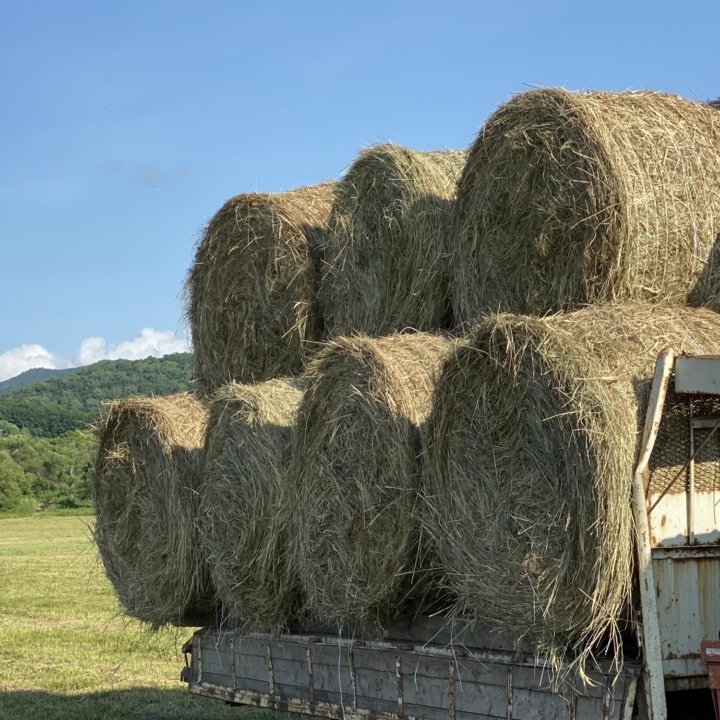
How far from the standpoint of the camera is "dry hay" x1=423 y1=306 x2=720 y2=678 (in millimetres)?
4879

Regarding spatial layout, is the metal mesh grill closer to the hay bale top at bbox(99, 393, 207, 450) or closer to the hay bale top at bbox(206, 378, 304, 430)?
the hay bale top at bbox(206, 378, 304, 430)

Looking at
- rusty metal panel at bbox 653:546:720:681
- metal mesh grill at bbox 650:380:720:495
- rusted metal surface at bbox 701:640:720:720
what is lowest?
rusted metal surface at bbox 701:640:720:720

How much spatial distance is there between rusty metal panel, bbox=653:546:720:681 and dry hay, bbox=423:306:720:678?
0.21m

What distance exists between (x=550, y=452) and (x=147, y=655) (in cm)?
740

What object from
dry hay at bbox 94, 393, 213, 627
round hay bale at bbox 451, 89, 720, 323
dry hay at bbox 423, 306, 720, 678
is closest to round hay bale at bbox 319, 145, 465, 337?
round hay bale at bbox 451, 89, 720, 323

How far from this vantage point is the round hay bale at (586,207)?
6.41 metres

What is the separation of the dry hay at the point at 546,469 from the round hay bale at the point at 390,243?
6.51 ft

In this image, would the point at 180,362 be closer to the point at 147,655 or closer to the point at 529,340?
the point at 147,655

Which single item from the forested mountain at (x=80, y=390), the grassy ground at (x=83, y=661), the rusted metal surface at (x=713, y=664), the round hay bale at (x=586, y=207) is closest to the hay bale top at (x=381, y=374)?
the round hay bale at (x=586, y=207)

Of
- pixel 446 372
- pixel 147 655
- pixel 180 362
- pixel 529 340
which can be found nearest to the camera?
pixel 529 340

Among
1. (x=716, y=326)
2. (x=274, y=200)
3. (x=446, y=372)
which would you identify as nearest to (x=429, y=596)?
(x=446, y=372)

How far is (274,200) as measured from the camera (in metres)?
8.63

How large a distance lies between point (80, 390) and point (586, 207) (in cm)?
13016

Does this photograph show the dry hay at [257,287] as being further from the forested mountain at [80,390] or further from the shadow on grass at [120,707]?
the forested mountain at [80,390]
